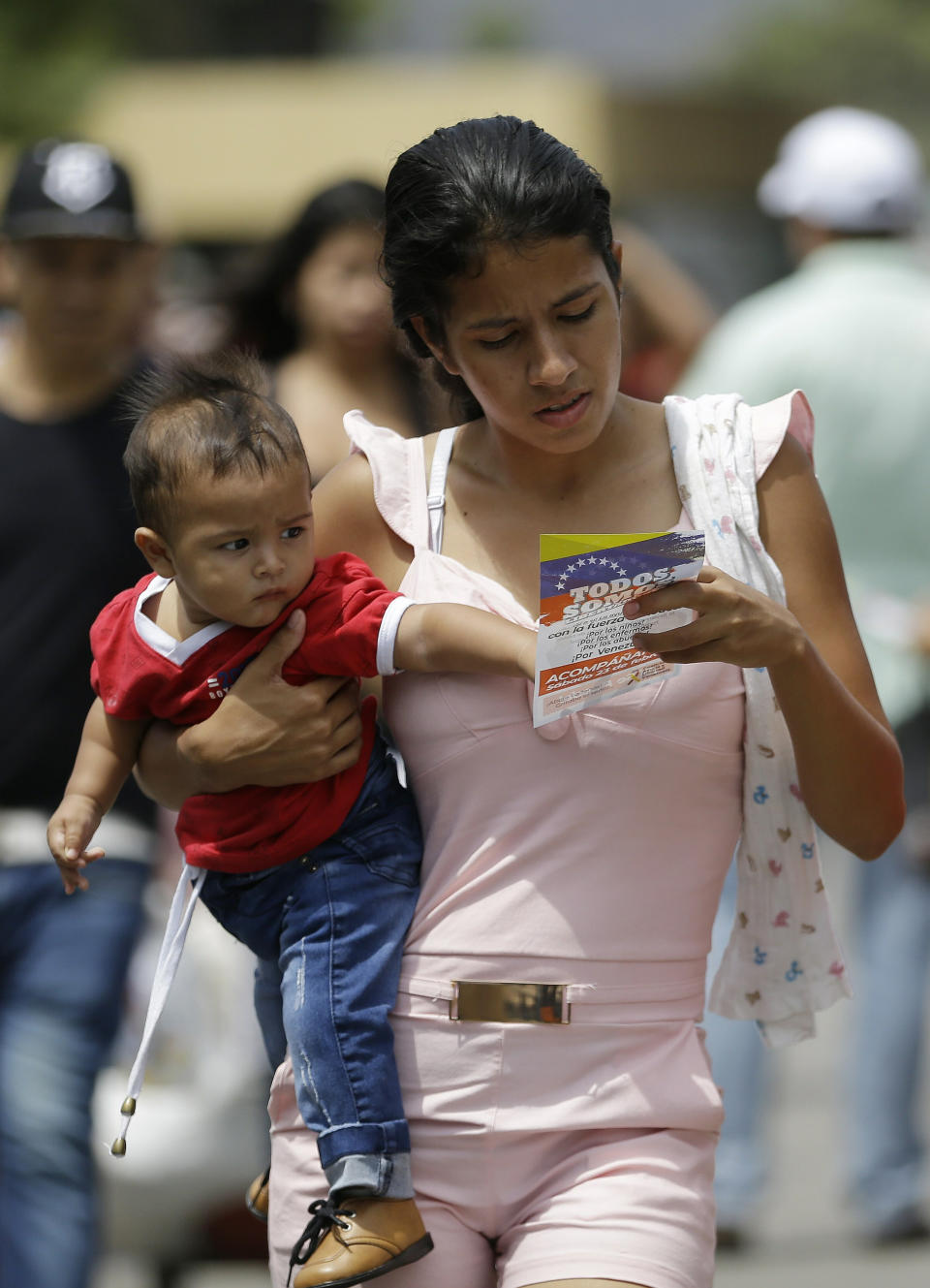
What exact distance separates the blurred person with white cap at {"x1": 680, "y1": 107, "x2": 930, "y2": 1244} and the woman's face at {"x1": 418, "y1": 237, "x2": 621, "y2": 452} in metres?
2.39

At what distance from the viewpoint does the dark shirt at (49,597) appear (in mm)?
3777

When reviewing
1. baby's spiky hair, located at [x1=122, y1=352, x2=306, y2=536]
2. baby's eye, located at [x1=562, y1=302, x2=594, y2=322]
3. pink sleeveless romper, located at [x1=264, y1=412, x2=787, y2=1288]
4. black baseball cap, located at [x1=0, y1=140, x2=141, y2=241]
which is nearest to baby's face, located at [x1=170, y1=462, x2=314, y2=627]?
baby's spiky hair, located at [x1=122, y1=352, x2=306, y2=536]

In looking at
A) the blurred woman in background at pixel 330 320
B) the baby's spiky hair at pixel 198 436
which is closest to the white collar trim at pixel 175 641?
the baby's spiky hair at pixel 198 436

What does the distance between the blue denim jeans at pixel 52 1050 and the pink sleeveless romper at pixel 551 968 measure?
1.57 metres

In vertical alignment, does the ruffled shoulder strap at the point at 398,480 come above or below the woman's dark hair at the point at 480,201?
below

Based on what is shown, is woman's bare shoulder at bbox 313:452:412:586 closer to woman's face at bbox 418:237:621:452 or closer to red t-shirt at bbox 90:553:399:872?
red t-shirt at bbox 90:553:399:872

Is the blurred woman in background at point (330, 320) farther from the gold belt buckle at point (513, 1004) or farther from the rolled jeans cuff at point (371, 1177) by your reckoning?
the rolled jeans cuff at point (371, 1177)

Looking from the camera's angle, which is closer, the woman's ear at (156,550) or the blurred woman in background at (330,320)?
the woman's ear at (156,550)

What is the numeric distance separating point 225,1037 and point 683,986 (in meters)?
2.48

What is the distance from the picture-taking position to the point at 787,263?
80.3 ft

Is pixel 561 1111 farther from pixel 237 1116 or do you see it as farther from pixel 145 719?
pixel 237 1116

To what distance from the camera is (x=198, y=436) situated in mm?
2076

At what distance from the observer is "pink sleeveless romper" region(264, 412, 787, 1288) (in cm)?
215

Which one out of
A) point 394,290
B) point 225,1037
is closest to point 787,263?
point 225,1037
